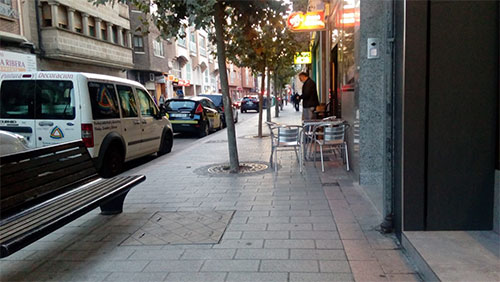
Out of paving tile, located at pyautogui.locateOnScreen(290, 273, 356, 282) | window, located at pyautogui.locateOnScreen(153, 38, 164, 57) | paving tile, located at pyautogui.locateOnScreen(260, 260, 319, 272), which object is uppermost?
window, located at pyautogui.locateOnScreen(153, 38, 164, 57)

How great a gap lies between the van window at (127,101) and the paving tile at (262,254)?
5.31 meters

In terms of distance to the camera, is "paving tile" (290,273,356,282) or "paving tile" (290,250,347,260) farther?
"paving tile" (290,250,347,260)

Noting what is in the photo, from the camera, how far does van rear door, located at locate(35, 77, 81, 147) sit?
22.5 ft

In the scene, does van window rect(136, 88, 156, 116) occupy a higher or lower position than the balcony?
lower

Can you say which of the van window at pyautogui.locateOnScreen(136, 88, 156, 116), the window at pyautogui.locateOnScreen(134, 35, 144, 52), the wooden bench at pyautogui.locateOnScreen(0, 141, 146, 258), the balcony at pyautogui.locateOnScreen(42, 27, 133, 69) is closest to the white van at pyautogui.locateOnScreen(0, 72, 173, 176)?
the van window at pyautogui.locateOnScreen(136, 88, 156, 116)

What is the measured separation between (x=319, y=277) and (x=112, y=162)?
5595mm

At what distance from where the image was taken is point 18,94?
6980 millimetres

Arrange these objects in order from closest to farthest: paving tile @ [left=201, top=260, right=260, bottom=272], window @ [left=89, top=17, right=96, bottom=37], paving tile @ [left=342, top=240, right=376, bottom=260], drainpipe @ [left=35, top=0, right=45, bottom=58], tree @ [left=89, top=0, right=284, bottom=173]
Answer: paving tile @ [left=201, top=260, right=260, bottom=272]
paving tile @ [left=342, top=240, right=376, bottom=260]
tree @ [left=89, top=0, right=284, bottom=173]
drainpipe @ [left=35, top=0, right=45, bottom=58]
window @ [left=89, top=17, right=96, bottom=37]

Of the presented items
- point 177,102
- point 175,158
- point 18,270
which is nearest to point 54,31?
point 177,102

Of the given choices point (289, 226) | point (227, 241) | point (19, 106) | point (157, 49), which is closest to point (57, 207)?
point (227, 241)

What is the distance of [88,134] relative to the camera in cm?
692

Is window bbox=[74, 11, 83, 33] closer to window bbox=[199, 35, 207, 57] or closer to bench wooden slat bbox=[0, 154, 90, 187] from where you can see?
bench wooden slat bbox=[0, 154, 90, 187]

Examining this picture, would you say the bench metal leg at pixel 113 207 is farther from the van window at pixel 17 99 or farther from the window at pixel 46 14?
the window at pixel 46 14

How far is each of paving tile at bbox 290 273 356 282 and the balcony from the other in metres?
20.3
